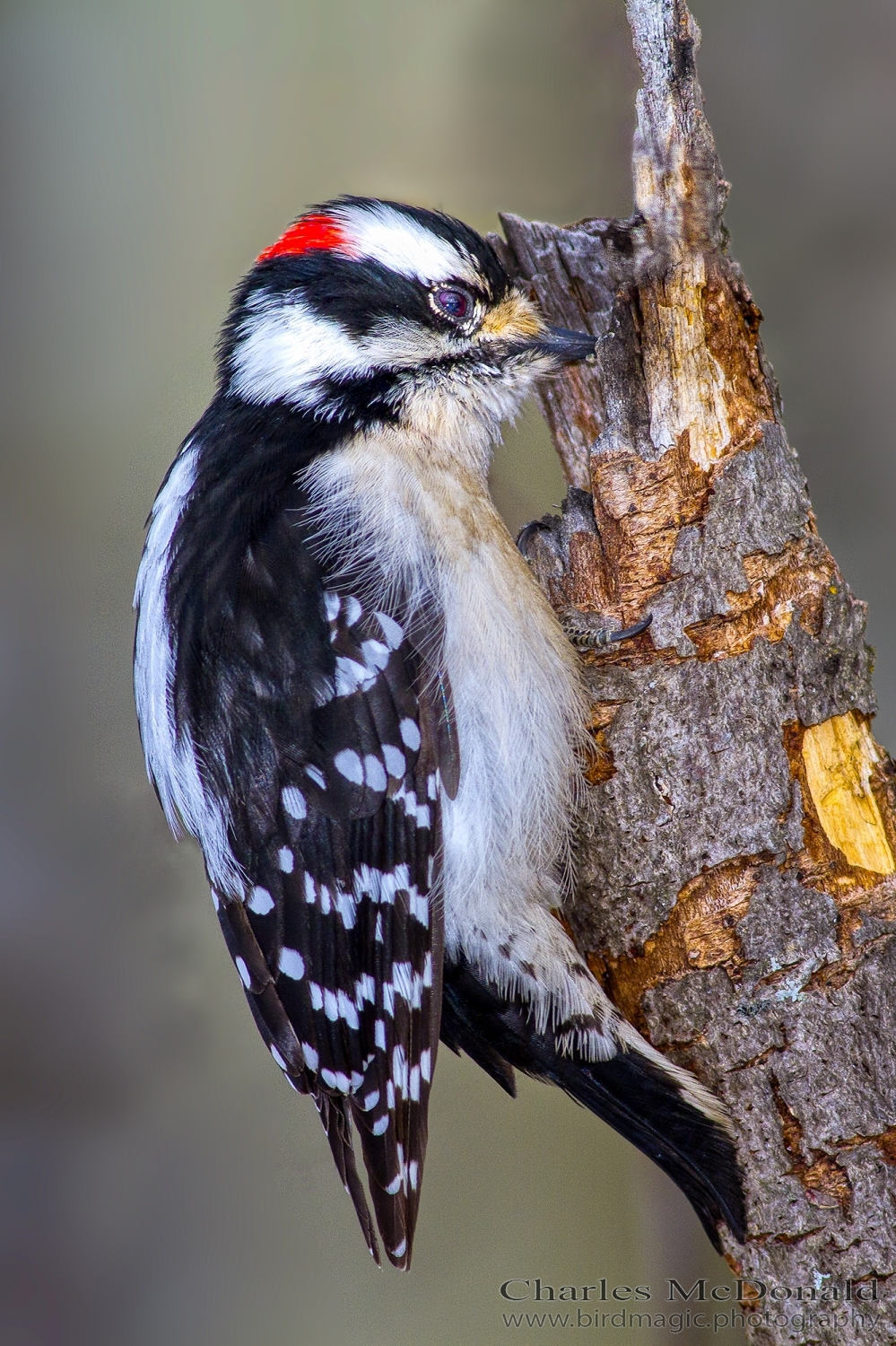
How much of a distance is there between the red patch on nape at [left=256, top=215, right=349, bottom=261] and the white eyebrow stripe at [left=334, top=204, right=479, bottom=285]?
13 millimetres

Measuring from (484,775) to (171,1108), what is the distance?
106 cm

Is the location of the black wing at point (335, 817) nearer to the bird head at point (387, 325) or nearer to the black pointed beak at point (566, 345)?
the bird head at point (387, 325)

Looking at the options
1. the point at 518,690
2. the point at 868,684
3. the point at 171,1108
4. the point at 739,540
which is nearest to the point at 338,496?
the point at 518,690

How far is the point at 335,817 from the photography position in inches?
51.5

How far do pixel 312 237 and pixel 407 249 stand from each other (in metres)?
0.14

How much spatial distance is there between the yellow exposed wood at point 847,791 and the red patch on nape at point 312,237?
0.90 metres

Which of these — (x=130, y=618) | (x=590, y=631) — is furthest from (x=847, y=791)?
(x=130, y=618)

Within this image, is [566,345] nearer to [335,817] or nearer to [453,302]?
[453,302]

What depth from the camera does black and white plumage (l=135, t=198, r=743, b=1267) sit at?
51.6 inches

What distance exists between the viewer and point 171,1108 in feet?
6.52

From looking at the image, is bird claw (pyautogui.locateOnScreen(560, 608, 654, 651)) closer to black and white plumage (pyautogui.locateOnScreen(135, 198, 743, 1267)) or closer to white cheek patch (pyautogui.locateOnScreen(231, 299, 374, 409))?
black and white plumage (pyautogui.locateOnScreen(135, 198, 743, 1267))

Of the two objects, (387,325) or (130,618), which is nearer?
(387,325)

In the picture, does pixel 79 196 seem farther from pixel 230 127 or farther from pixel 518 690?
pixel 518 690

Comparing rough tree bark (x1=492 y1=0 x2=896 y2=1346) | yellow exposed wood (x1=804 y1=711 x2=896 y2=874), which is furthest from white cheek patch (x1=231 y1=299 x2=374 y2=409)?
yellow exposed wood (x1=804 y1=711 x2=896 y2=874)
